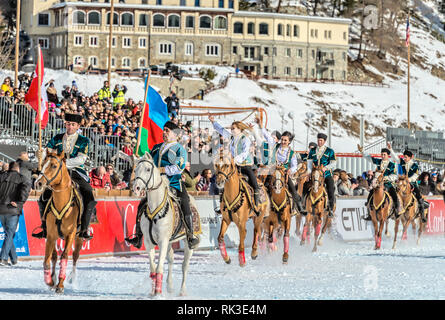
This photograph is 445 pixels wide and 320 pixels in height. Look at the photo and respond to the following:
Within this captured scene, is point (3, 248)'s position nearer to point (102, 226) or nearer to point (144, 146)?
point (102, 226)

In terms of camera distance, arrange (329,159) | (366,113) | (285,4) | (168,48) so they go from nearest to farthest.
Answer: (329,159)
(366,113)
(168,48)
(285,4)

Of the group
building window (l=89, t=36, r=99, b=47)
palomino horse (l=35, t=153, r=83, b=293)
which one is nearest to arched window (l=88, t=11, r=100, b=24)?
building window (l=89, t=36, r=99, b=47)

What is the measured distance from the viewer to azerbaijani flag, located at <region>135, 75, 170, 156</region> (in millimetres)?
24234

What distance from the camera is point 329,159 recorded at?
74.3 feet

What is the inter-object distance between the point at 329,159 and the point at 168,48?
98.7 meters

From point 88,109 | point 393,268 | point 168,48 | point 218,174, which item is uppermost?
point 168,48

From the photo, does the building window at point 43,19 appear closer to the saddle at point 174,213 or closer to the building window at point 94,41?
the building window at point 94,41

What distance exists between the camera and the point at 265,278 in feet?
56.4

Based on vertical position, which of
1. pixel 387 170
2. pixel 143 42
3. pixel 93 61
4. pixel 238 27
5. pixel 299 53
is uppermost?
pixel 238 27

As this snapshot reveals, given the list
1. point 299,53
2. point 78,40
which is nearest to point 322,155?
point 78,40

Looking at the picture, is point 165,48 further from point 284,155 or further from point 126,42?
point 284,155

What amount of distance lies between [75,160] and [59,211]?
85 centimetres

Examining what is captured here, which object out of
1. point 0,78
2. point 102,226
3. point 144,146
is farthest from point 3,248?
point 0,78

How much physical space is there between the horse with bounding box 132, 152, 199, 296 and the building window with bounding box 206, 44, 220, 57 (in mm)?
108601
